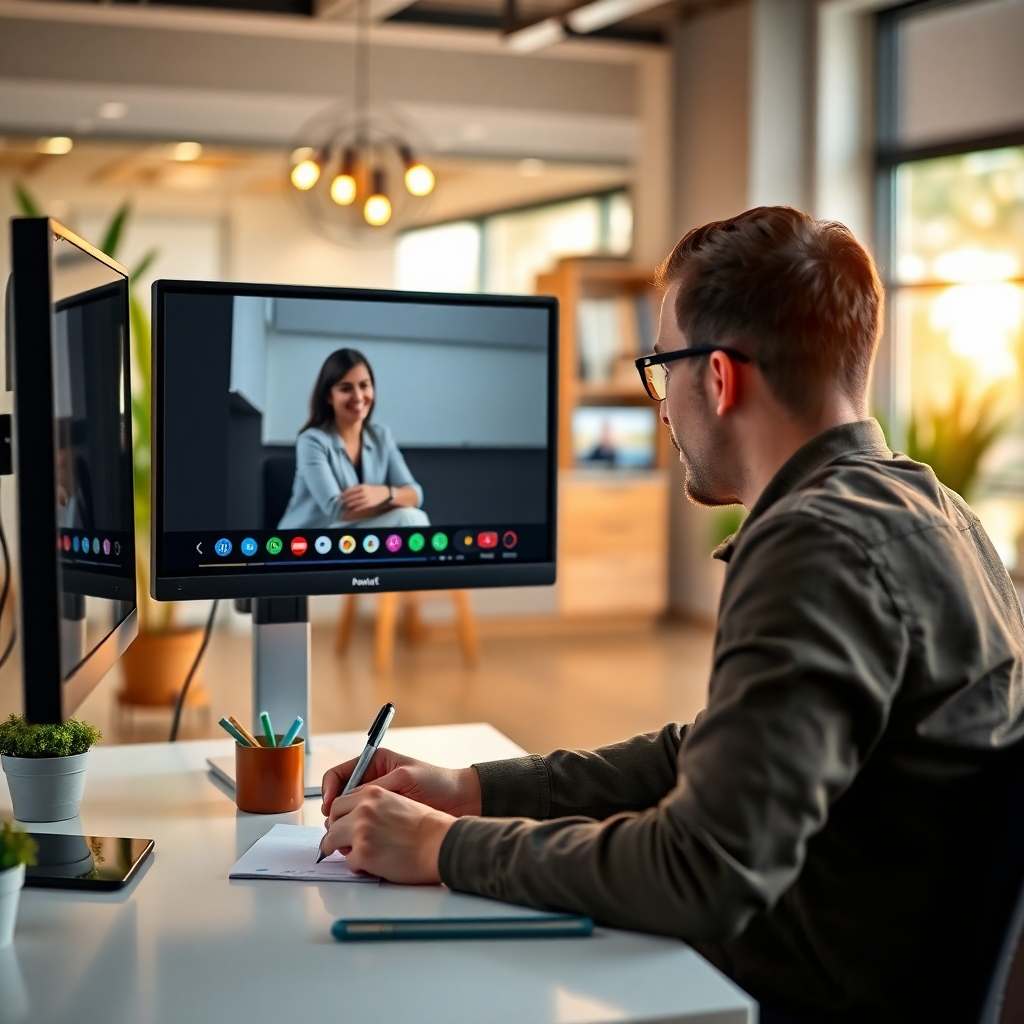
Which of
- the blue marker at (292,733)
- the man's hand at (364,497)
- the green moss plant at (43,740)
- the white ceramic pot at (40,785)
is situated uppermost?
the man's hand at (364,497)

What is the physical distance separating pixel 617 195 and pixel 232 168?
213 centimetres

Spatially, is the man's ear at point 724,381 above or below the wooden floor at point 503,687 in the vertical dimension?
above

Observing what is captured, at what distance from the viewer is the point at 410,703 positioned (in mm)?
5352

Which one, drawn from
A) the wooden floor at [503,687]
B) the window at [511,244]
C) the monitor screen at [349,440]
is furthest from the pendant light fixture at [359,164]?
the monitor screen at [349,440]

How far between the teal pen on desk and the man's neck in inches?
16.4

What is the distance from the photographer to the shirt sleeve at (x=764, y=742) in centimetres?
98

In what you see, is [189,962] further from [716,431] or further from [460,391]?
[460,391]

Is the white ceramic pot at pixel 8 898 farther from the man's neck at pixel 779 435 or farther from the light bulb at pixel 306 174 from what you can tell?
the light bulb at pixel 306 174

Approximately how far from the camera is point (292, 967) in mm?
1032

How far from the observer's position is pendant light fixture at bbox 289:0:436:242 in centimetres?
563

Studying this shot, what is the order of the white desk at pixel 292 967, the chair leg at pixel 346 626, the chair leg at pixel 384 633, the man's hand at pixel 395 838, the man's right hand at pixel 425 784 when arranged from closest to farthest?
the white desk at pixel 292 967 < the man's hand at pixel 395 838 < the man's right hand at pixel 425 784 < the chair leg at pixel 384 633 < the chair leg at pixel 346 626

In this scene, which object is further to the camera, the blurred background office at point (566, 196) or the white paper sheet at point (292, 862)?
the blurred background office at point (566, 196)

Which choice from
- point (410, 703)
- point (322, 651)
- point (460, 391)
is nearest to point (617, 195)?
point (322, 651)

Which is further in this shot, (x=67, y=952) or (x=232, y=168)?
(x=232, y=168)
